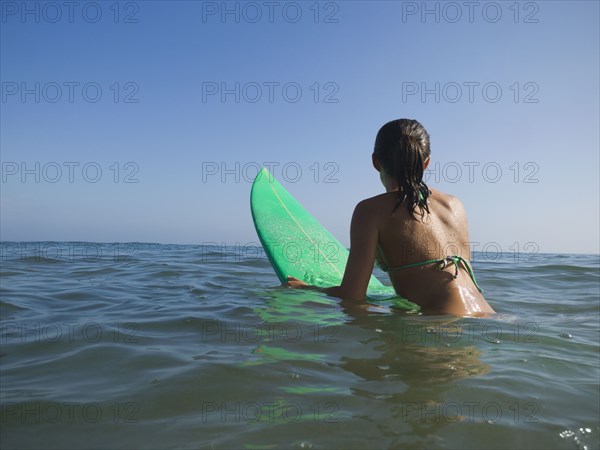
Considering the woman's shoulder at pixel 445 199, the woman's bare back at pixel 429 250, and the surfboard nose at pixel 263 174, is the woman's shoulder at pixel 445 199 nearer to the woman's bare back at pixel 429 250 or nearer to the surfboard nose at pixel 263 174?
the woman's bare back at pixel 429 250

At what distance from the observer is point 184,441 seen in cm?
129

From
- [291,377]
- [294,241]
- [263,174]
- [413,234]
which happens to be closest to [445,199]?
[413,234]

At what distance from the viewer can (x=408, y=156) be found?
263 centimetres

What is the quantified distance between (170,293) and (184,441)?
9.39ft

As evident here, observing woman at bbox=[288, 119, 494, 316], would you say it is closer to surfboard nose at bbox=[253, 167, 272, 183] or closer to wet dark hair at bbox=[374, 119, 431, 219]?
wet dark hair at bbox=[374, 119, 431, 219]

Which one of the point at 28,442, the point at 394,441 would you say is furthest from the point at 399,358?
the point at 28,442

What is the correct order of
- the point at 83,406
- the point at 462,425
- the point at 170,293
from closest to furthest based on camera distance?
the point at 462,425, the point at 83,406, the point at 170,293

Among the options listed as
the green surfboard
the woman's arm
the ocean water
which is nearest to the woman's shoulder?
the woman's arm

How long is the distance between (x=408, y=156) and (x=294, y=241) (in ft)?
6.79

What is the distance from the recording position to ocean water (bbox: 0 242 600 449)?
134 centimetres

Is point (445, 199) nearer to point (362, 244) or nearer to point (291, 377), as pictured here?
point (362, 244)

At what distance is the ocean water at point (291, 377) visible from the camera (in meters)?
1.34

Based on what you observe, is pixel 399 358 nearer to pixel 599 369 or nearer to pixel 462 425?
pixel 462 425

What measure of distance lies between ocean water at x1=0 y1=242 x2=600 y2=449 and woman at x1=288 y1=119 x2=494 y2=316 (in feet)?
0.54
